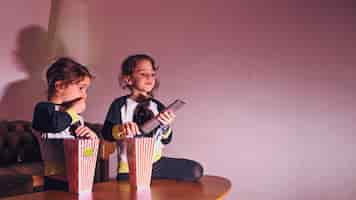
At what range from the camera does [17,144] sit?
2055 millimetres

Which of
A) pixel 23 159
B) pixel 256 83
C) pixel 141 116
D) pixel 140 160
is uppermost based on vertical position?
pixel 256 83

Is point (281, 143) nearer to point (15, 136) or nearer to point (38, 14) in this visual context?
point (15, 136)

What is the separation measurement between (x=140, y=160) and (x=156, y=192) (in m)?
0.10

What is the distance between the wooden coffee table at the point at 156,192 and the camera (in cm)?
120

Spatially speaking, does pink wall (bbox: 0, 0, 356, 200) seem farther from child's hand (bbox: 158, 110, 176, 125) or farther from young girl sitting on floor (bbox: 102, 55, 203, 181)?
child's hand (bbox: 158, 110, 176, 125)

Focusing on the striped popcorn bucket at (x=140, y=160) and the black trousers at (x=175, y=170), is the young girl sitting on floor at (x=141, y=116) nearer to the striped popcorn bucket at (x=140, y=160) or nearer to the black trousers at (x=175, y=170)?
the black trousers at (x=175, y=170)

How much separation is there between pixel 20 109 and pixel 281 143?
1.27 metres

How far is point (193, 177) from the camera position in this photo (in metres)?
1.51

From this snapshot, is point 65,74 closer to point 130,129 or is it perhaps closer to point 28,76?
point 130,129

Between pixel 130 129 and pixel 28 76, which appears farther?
pixel 28 76

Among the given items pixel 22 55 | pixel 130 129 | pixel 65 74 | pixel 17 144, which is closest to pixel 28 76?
pixel 22 55

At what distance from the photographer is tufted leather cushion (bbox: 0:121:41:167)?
2.02 meters

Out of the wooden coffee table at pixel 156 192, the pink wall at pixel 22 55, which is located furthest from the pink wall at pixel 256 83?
the wooden coffee table at pixel 156 192

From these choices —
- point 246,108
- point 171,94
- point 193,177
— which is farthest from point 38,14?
point 193,177
